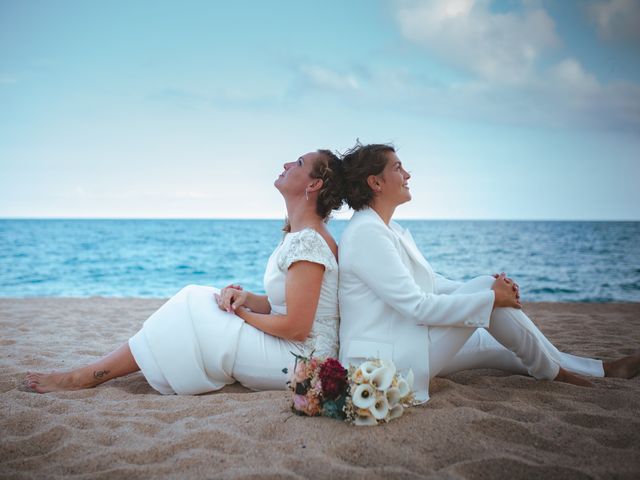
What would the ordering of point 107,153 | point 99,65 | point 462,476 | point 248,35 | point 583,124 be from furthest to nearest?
1. point 107,153
2. point 99,65
3. point 583,124
4. point 248,35
5. point 462,476

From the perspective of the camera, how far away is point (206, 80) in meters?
21.6

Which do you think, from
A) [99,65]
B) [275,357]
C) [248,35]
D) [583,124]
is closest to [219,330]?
[275,357]

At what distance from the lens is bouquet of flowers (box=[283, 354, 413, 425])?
2461mm

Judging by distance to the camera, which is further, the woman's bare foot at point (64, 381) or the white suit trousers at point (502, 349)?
the woman's bare foot at point (64, 381)

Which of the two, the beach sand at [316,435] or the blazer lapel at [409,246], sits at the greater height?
the blazer lapel at [409,246]

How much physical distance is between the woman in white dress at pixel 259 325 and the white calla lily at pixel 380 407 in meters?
0.74

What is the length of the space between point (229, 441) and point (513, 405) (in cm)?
176

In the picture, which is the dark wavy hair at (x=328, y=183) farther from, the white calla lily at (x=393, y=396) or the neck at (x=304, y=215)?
the white calla lily at (x=393, y=396)

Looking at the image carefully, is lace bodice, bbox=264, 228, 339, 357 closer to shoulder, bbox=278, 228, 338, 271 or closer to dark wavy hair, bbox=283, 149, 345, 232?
shoulder, bbox=278, 228, 338, 271

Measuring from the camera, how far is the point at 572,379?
3305mm

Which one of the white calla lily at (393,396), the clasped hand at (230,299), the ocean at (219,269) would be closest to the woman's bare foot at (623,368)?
the white calla lily at (393,396)

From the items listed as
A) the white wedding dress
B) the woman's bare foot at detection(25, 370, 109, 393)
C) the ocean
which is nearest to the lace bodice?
the white wedding dress

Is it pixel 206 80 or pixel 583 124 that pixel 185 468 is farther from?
pixel 206 80

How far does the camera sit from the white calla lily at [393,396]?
2500 mm
